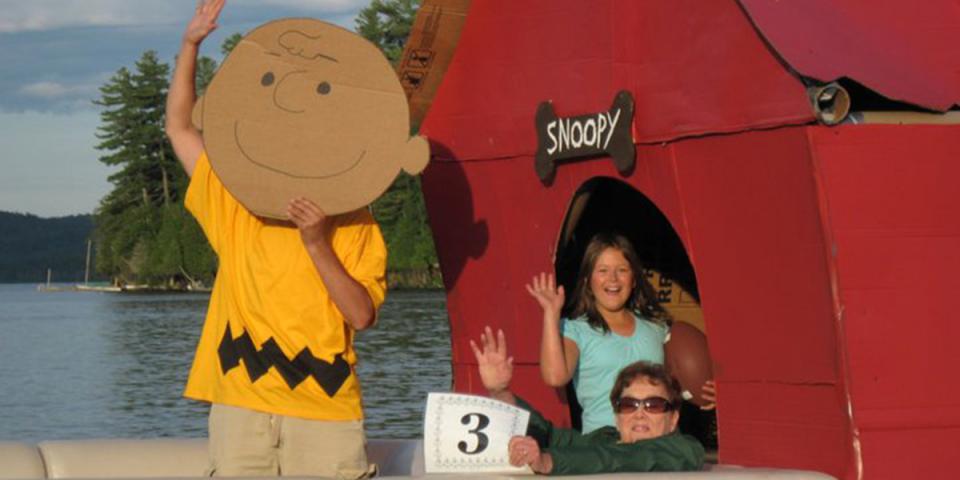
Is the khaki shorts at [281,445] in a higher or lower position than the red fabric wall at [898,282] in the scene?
lower

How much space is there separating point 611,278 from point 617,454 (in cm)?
128

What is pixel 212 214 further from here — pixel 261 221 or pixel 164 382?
pixel 164 382

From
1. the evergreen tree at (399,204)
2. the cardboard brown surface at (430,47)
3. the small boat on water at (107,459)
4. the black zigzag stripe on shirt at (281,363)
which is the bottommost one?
the small boat on water at (107,459)

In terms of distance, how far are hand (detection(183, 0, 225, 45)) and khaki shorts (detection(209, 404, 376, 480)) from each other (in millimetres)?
1137

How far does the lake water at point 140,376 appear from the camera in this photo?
20812 mm

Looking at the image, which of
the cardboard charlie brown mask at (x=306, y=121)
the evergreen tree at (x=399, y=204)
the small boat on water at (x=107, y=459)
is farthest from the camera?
the evergreen tree at (x=399, y=204)

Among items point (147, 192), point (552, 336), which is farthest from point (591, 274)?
point (147, 192)

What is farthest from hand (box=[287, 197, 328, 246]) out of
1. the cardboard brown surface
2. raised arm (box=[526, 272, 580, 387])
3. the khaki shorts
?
the cardboard brown surface

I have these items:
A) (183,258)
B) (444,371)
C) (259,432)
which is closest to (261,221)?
(259,432)

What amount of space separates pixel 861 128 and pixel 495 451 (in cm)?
159

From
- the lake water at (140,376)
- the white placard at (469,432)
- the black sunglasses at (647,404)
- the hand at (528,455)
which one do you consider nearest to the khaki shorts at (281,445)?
the white placard at (469,432)

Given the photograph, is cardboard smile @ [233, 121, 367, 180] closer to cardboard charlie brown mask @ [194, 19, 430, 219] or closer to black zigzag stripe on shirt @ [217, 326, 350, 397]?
cardboard charlie brown mask @ [194, 19, 430, 219]

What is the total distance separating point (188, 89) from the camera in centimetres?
596

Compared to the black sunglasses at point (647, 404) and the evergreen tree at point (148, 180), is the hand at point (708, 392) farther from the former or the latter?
the evergreen tree at point (148, 180)
